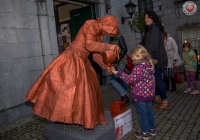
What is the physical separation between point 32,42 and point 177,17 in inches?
326

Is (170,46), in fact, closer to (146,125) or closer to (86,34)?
(146,125)

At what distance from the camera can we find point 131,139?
319cm

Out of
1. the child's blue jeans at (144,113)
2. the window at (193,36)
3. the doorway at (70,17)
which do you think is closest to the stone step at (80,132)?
the child's blue jeans at (144,113)

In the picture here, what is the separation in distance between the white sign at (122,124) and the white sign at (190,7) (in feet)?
28.6

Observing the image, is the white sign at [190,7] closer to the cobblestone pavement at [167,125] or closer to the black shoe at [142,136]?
the cobblestone pavement at [167,125]

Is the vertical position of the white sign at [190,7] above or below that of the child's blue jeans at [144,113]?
above

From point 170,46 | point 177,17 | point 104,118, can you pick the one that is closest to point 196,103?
point 170,46

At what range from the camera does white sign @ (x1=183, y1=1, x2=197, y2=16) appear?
10125mm

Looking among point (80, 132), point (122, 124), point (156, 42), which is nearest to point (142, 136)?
point (122, 124)

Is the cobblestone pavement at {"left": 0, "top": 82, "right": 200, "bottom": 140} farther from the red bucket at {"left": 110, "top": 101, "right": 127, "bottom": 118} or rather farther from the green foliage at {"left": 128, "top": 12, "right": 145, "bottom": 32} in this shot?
the green foliage at {"left": 128, "top": 12, "right": 145, "bottom": 32}

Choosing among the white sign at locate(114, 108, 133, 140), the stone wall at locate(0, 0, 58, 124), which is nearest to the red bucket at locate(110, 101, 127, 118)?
the white sign at locate(114, 108, 133, 140)

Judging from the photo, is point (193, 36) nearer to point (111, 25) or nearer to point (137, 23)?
point (137, 23)

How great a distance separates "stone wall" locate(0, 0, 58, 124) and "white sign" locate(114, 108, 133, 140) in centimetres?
273

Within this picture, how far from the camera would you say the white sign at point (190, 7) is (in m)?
10.1
